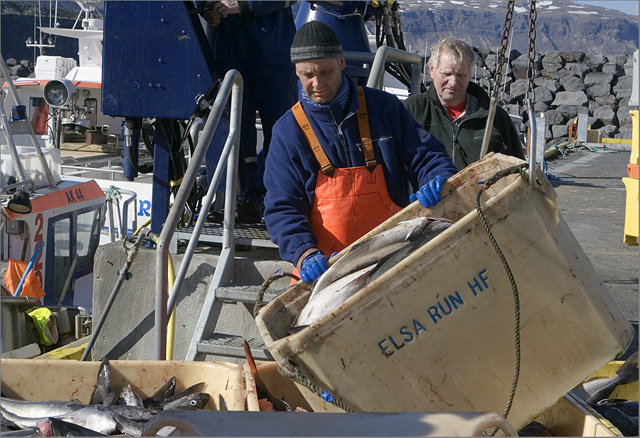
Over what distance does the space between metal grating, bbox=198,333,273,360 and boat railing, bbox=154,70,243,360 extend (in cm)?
21

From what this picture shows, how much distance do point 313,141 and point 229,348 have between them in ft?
3.79

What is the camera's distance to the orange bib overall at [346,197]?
332 centimetres

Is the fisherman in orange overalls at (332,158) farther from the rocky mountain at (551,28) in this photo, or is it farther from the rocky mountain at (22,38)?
the rocky mountain at (551,28)

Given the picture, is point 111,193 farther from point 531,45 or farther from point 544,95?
point 544,95

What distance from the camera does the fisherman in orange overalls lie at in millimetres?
3285

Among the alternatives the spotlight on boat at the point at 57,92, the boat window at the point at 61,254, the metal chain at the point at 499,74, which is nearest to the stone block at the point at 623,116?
the spotlight on boat at the point at 57,92

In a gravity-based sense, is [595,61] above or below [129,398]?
above

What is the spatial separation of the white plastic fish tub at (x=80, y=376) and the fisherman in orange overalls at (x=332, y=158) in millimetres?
746

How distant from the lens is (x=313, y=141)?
3.34 meters

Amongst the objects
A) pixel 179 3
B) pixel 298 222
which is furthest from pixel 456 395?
pixel 179 3

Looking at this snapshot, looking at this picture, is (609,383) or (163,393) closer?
(163,393)

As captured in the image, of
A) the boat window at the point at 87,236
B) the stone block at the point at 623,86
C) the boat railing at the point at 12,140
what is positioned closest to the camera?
the boat railing at the point at 12,140

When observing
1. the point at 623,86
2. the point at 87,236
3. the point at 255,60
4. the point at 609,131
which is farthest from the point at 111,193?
the point at 623,86

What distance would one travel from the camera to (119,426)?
2.91 metres
